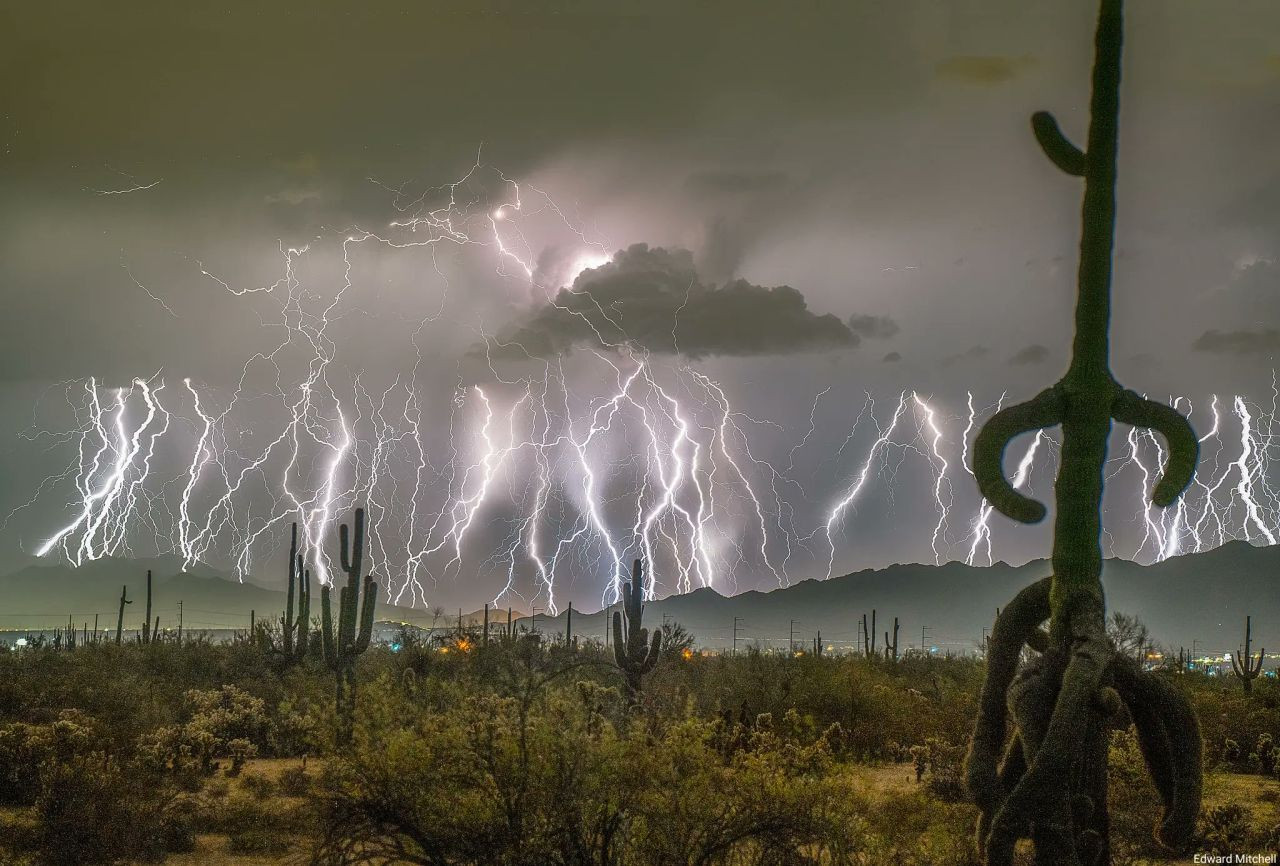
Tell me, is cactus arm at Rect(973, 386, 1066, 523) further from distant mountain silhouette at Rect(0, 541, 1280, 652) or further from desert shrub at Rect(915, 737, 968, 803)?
distant mountain silhouette at Rect(0, 541, 1280, 652)

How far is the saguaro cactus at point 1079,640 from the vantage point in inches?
249

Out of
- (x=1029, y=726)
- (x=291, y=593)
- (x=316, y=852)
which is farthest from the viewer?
(x=291, y=593)

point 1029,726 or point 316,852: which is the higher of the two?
point 1029,726

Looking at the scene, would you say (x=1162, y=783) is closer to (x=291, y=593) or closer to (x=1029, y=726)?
(x=1029, y=726)

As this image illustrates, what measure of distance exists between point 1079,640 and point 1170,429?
6.17 ft

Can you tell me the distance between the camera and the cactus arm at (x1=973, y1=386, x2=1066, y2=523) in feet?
23.7

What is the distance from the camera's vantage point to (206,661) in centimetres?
3058

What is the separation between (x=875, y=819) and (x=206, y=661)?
80.7 feet

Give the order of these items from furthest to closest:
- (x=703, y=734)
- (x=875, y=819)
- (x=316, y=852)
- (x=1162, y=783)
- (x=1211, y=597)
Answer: (x=1211, y=597) → (x=875, y=819) → (x=703, y=734) → (x=316, y=852) → (x=1162, y=783)

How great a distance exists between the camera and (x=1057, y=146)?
791 centimetres

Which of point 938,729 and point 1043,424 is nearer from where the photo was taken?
point 1043,424

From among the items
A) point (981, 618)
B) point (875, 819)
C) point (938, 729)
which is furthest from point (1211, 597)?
point (875, 819)

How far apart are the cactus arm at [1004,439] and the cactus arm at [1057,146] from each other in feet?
6.10

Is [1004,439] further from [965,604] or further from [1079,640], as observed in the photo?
[965,604]
